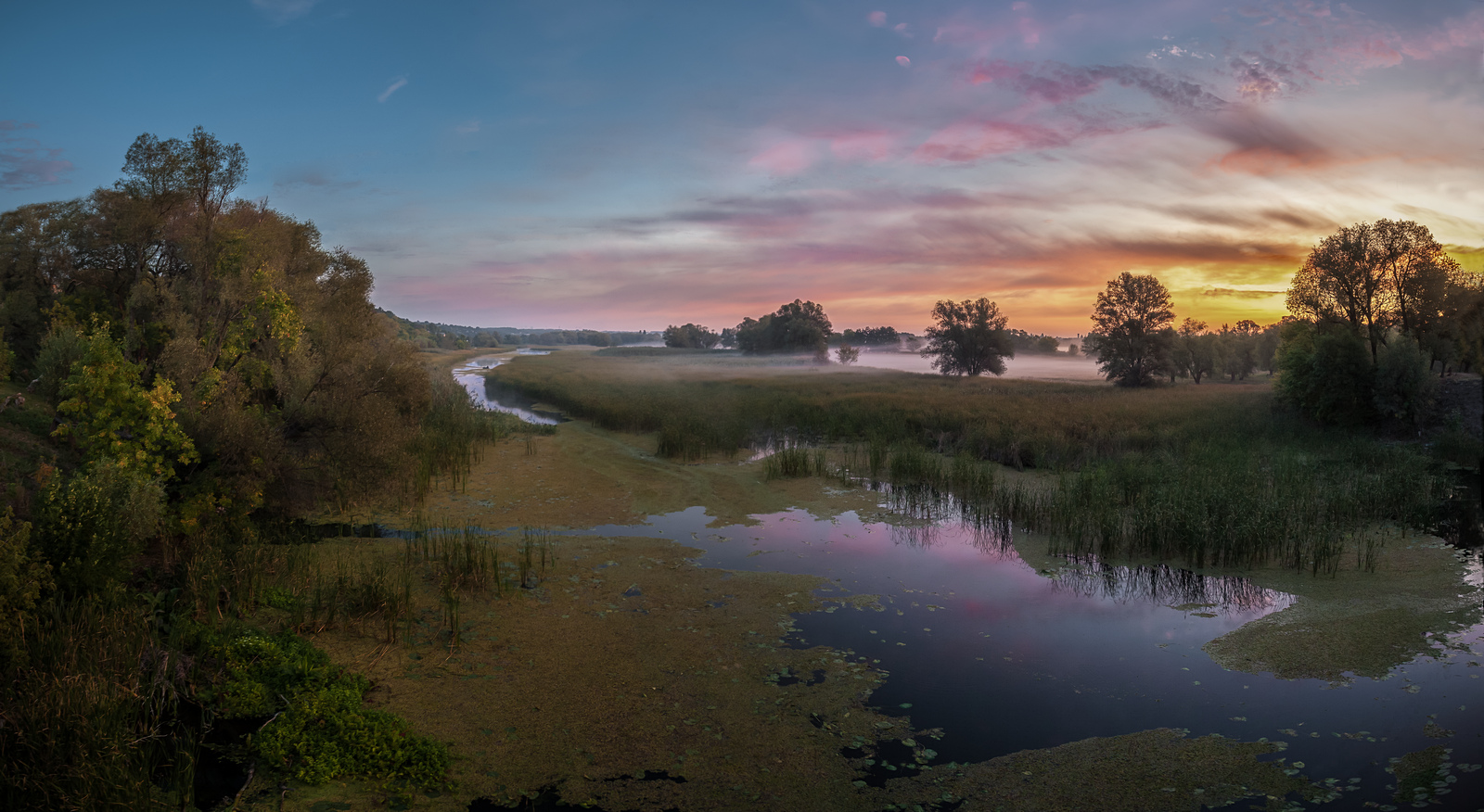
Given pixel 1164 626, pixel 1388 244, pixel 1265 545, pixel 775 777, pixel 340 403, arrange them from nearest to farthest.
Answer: pixel 775 777 < pixel 1164 626 < pixel 1265 545 < pixel 340 403 < pixel 1388 244

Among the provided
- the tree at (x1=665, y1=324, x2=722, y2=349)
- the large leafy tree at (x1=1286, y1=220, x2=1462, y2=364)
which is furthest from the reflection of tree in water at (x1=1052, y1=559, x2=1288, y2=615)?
the tree at (x1=665, y1=324, x2=722, y2=349)

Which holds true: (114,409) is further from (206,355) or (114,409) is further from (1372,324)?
(1372,324)

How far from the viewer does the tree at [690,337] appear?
342 feet

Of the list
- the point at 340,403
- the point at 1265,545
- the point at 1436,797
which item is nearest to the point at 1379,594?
the point at 1265,545

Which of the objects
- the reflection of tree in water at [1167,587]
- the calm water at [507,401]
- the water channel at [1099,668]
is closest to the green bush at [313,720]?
the water channel at [1099,668]

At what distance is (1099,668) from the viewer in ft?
21.2

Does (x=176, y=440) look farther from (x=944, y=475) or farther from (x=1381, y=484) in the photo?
(x=1381, y=484)

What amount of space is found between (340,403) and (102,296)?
7031 mm

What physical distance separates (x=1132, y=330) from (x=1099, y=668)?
3684 centimetres

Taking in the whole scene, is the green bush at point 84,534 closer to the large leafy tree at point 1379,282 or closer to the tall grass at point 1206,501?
the tall grass at point 1206,501

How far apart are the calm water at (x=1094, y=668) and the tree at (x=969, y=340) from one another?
1581 inches

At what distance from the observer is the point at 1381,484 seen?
38.8ft

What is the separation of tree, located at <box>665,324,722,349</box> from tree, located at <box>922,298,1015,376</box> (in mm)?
57821

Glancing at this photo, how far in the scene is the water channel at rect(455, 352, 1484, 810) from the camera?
5.13 meters
